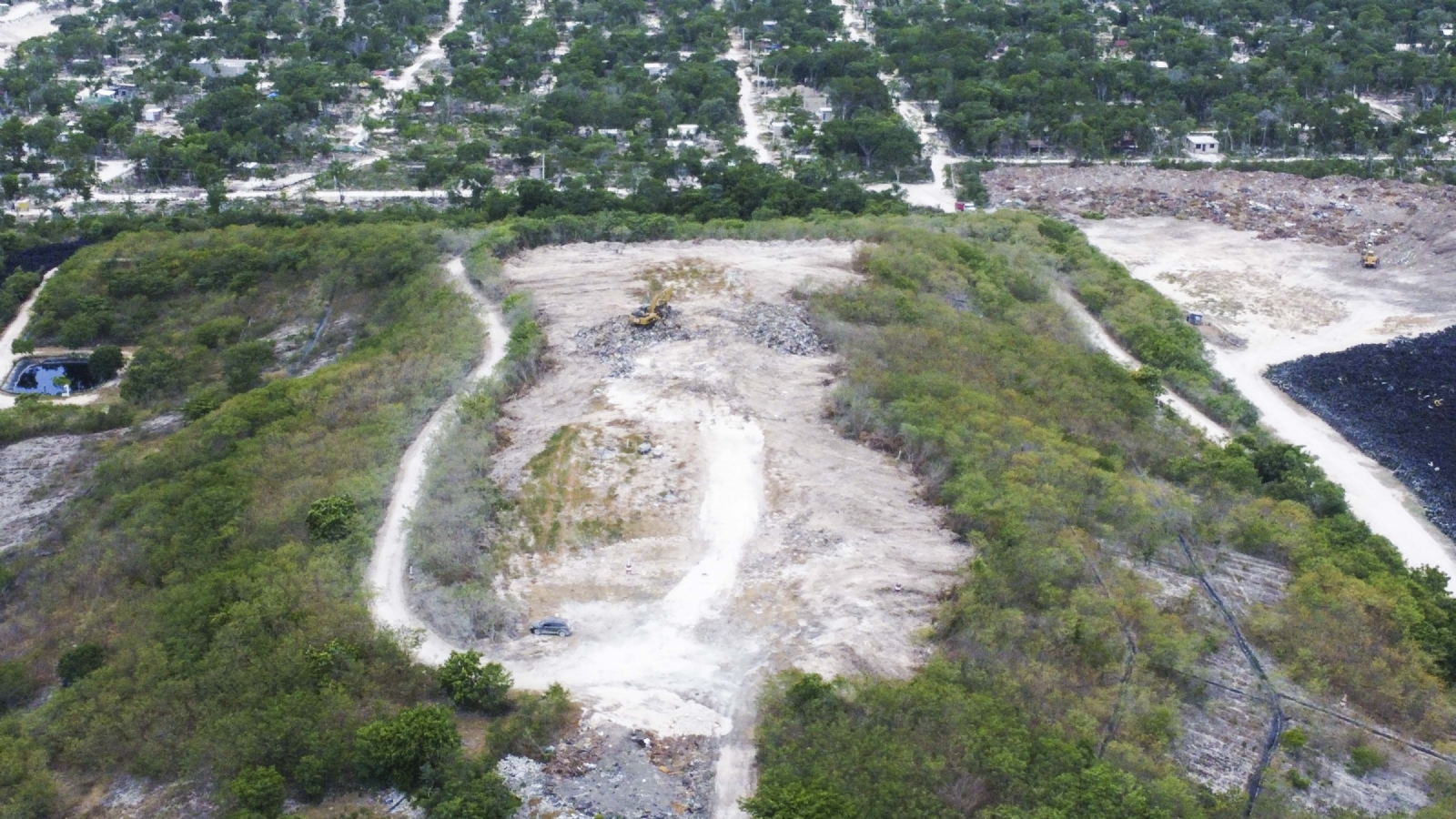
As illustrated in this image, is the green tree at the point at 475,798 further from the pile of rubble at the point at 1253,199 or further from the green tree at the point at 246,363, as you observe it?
the pile of rubble at the point at 1253,199

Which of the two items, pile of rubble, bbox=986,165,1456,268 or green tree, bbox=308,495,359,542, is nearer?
green tree, bbox=308,495,359,542

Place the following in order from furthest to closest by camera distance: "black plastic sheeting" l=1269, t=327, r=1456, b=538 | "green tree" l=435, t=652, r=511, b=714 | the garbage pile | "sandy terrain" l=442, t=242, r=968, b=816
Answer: the garbage pile
"black plastic sheeting" l=1269, t=327, r=1456, b=538
"sandy terrain" l=442, t=242, r=968, b=816
"green tree" l=435, t=652, r=511, b=714

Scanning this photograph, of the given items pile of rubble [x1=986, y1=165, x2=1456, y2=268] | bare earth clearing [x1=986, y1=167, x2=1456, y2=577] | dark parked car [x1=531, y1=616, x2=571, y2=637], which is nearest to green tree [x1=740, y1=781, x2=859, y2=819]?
dark parked car [x1=531, y1=616, x2=571, y2=637]

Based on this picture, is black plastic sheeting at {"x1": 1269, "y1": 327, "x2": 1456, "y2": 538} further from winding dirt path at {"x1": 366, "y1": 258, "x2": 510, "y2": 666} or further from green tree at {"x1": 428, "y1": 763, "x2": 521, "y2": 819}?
green tree at {"x1": 428, "y1": 763, "x2": 521, "y2": 819}

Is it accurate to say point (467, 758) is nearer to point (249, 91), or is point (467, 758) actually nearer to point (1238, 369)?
point (1238, 369)

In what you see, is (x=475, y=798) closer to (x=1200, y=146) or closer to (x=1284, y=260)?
(x=1284, y=260)

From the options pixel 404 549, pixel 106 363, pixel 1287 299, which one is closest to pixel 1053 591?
pixel 404 549

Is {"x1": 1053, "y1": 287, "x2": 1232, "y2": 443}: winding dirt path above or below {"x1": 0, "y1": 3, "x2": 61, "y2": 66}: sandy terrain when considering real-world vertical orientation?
below
